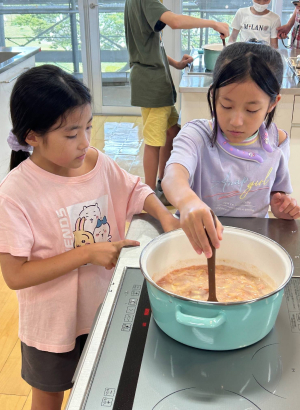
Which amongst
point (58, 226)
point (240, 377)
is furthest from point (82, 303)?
point (240, 377)

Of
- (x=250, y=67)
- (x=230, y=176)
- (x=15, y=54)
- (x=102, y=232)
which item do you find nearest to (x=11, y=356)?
(x=102, y=232)

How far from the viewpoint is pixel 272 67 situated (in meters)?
1.04

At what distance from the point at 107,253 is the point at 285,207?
461mm

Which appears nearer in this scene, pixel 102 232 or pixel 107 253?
pixel 107 253

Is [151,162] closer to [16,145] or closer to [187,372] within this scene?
[16,145]

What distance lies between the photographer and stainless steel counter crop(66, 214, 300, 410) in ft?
1.95

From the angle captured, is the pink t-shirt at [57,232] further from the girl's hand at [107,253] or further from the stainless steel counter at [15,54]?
the stainless steel counter at [15,54]

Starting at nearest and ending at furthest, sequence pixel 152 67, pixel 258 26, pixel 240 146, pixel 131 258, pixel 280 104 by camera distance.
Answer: pixel 131 258
pixel 240 146
pixel 280 104
pixel 152 67
pixel 258 26

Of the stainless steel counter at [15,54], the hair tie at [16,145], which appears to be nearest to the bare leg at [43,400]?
the hair tie at [16,145]

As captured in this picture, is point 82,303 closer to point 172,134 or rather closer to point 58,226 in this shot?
point 58,226

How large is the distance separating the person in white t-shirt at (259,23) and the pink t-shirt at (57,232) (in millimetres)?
2204

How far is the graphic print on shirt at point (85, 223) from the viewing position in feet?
3.14

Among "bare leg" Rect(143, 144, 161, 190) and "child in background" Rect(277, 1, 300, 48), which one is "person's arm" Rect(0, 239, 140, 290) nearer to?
"bare leg" Rect(143, 144, 161, 190)

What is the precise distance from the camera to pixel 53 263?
90 centimetres
